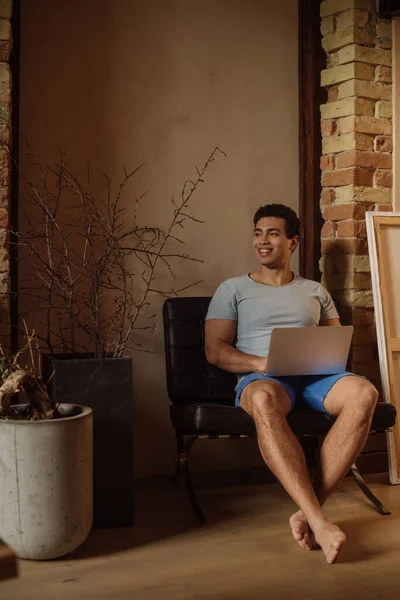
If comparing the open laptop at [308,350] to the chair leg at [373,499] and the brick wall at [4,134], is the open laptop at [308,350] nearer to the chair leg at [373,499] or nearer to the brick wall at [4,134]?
the chair leg at [373,499]

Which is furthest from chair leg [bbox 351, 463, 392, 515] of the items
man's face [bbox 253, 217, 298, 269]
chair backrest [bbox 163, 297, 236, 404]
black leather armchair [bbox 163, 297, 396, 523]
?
man's face [bbox 253, 217, 298, 269]

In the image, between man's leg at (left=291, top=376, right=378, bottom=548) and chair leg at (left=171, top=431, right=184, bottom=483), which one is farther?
chair leg at (left=171, top=431, right=184, bottom=483)

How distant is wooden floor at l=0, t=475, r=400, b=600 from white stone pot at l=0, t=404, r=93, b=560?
79mm

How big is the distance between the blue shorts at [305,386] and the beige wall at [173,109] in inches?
29.1

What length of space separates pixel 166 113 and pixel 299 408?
1.56 metres

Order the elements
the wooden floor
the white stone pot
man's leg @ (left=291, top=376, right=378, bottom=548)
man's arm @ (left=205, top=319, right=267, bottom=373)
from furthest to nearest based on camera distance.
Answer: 1. man's arm @ (left=205, top=319, right=267, bottom=373)
2. man's leg @ (left=291, top=376, right=378, bottom=548)
3. the white stone pot
4. the wooden floor

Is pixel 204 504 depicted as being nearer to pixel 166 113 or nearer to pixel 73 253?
pixel 73 253

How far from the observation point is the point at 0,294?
3.04 metres

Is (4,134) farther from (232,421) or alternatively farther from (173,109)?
(232,421)

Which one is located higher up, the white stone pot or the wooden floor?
the white stone pot

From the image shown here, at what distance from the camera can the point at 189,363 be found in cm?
339

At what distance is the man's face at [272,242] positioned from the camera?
334cm

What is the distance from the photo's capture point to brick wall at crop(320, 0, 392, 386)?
3.71 meters

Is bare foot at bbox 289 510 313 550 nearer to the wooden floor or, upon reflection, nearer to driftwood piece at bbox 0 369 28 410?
the wooden floor
